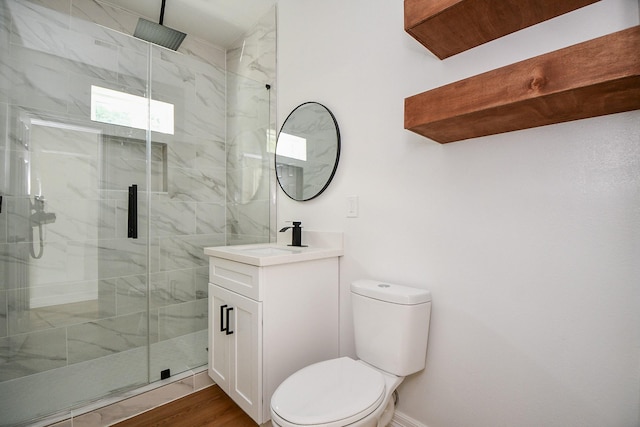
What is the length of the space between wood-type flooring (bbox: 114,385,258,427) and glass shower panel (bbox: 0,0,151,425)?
213 millimetres

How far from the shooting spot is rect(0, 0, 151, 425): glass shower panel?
179 centimetres

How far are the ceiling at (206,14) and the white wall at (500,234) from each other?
1077 millimetres

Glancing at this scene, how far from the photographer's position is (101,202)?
2.11 m

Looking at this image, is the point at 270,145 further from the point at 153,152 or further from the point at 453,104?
the point at 453,104

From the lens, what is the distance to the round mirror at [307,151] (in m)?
1.79

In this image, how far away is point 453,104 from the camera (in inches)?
39.0

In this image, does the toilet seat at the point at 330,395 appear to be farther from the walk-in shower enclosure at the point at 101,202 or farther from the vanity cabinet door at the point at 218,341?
the walk-in shower enclosure at the point at 101,202

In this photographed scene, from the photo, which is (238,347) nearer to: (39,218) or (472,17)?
(39,218)

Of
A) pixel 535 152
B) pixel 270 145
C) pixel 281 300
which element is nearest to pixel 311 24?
pixel 270 145

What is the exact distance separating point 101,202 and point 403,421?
92.4 inches

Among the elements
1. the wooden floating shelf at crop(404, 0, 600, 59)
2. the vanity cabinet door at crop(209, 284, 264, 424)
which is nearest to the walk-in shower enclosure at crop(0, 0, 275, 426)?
the vanity cabinet door at crop(209, 284, 264, 424)

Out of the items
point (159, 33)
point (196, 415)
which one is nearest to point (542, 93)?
point (196, 415)

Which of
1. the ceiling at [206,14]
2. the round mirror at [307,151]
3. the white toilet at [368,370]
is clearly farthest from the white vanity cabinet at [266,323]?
the ceiling at [206,14]

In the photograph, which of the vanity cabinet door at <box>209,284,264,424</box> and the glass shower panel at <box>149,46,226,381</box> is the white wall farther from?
the glass shower panel at <box>149,46,226,381</box>
